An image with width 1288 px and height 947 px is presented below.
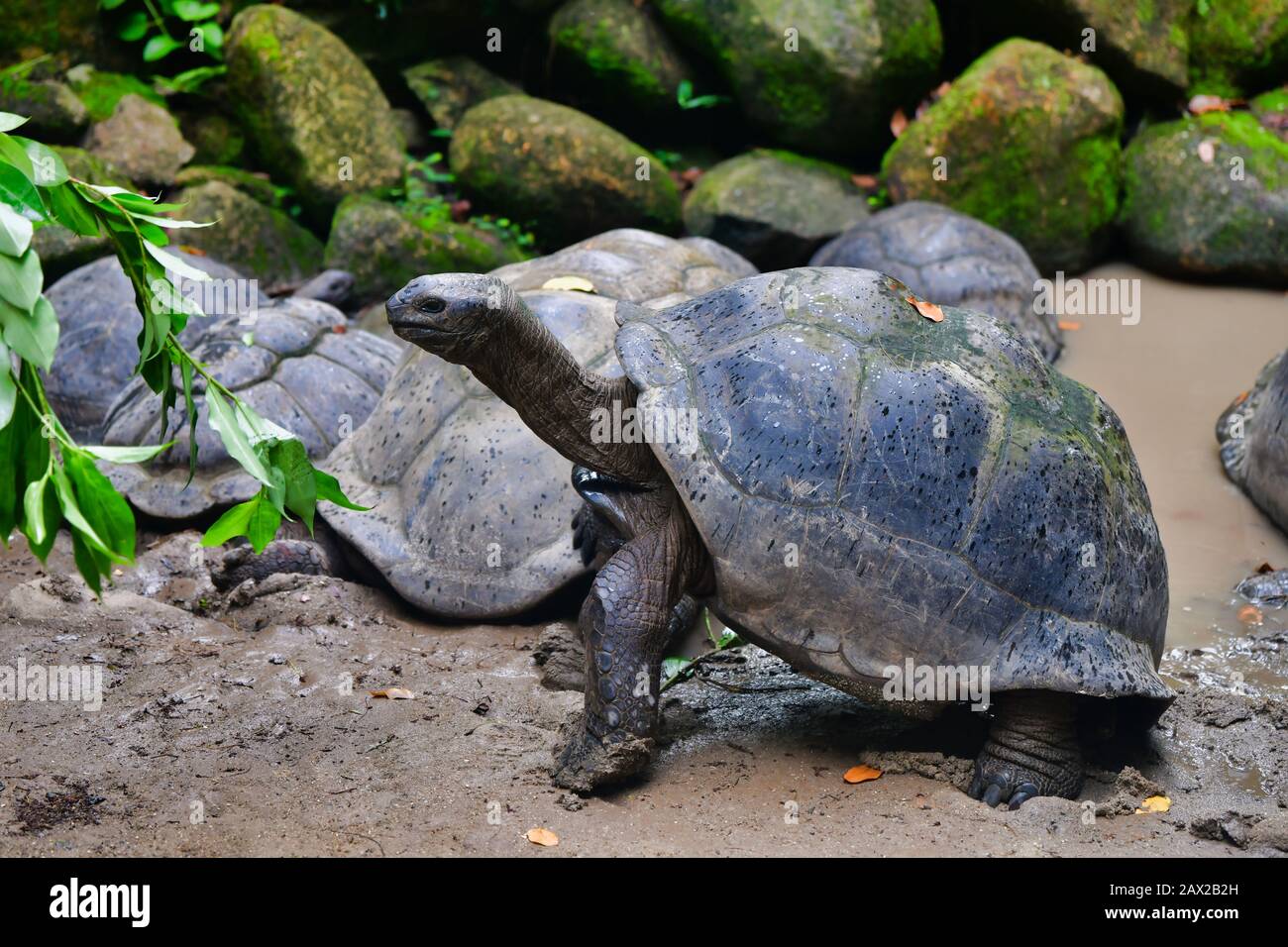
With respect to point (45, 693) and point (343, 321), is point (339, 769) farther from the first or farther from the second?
point (343, 321)

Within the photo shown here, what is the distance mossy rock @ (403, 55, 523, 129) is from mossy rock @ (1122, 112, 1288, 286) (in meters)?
5.10

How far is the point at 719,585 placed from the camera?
3.72 metres

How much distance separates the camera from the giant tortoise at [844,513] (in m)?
3.64

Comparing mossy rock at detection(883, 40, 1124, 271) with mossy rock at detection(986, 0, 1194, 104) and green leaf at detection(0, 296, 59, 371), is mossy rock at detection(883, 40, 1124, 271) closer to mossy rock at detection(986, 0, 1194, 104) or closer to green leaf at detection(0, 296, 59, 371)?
mossy rock at detection(986, 0, 1194, 104)

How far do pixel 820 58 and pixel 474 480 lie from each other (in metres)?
5.88

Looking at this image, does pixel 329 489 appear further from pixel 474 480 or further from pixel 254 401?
pixel 254 401

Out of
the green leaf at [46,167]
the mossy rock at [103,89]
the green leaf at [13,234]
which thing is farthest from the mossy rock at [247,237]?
the green leaf at [13,234]

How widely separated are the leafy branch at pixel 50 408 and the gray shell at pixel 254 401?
274 centimetres

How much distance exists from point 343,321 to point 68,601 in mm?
2706

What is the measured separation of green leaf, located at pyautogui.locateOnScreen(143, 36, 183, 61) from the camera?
31.0 feet

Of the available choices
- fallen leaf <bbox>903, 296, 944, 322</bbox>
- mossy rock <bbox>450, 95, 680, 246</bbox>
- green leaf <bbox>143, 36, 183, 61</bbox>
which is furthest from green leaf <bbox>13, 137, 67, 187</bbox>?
green leaf <bbox>143, 36, 183, 61</bbox>

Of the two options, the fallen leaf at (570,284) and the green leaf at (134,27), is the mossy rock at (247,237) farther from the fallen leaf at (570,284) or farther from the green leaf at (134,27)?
the fallen leaf at (570,284)

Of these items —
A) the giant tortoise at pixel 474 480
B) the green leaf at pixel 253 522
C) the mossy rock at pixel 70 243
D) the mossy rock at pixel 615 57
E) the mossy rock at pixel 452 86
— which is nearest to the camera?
the green leaf at pixel 253 522

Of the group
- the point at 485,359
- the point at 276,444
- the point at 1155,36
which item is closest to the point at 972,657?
the point at 485,359
